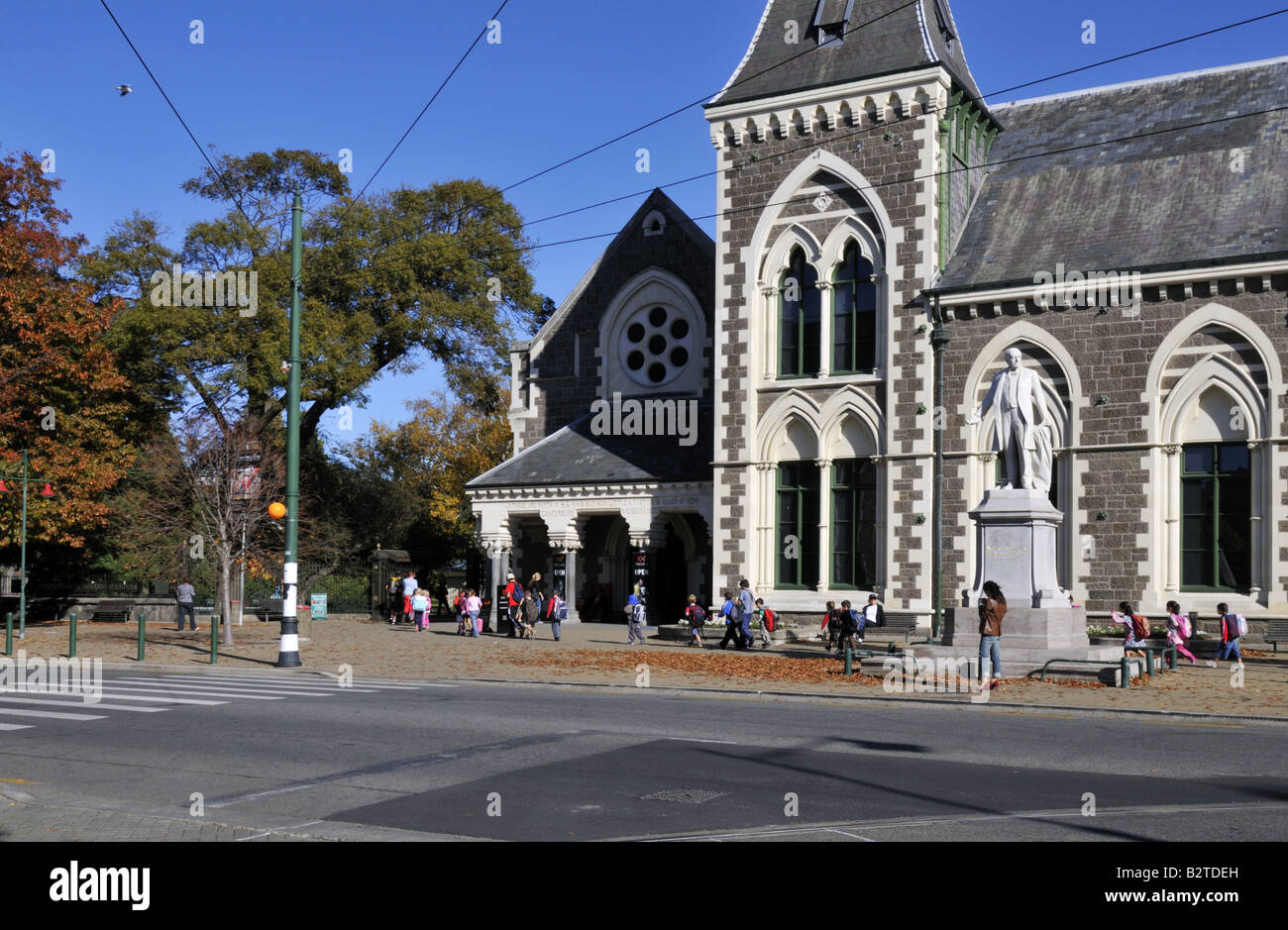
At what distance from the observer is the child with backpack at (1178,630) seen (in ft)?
78.1

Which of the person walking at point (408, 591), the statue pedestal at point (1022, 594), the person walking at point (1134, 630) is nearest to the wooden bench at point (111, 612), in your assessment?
the person walking at point (408, 591)

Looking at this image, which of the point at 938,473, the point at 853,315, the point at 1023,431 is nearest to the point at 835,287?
the point at 853,315

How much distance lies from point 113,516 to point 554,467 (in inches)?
609

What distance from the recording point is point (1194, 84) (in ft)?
109

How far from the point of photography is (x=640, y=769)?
11367 mm

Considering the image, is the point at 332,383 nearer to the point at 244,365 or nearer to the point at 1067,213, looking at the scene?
the point at 244,365

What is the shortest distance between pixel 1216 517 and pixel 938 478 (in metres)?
6.83

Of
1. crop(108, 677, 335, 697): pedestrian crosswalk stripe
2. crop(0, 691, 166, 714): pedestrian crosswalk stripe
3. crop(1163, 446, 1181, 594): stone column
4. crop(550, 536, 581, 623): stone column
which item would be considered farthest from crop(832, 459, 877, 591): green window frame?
crop(0, 691, 166, 714): pedestrian crosswalk stripe

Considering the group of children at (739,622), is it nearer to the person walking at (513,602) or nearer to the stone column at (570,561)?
the person walking at (513,602)

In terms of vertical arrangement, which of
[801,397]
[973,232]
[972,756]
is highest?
[973,232]

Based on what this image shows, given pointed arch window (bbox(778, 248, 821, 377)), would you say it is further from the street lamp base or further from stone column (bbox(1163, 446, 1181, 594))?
the street lamp base

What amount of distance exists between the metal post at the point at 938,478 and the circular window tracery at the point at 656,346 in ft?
35.9

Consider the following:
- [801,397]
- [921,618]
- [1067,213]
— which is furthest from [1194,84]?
[921,618]

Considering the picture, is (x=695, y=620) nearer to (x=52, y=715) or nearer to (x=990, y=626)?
(x=990, y=626)
